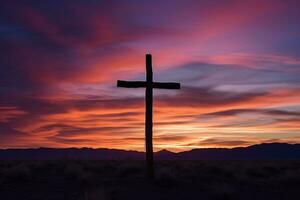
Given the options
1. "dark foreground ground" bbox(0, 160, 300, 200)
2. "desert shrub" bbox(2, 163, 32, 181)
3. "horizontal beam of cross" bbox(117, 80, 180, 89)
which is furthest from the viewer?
"desert shrub" bbox(2, 163, 32, 181)

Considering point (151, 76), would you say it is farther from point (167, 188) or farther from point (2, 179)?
point (2, 179)

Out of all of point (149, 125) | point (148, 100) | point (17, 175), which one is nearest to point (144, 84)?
point (148, 100)

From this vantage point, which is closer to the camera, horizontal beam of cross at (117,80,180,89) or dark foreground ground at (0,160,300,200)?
dark foreground ground at (0,160,300,200)

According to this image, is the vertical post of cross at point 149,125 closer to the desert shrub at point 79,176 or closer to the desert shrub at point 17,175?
the desert shrub at point 79,176

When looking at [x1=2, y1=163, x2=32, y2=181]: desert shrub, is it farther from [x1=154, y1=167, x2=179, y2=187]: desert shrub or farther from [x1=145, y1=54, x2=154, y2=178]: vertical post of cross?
[x1=154, y1=167, x2=179, y2=187]: desert shrub

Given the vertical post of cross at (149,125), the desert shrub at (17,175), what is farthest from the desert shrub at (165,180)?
the desert shrub at (17,175)

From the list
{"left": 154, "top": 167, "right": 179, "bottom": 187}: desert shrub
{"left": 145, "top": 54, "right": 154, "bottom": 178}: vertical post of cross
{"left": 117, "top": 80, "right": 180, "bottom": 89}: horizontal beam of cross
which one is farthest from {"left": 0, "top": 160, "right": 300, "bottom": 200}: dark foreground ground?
{"left": 117, "top": 80, "right": 180, "bottom": 89}: horizontal beam of cross

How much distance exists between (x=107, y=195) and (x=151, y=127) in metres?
5.13

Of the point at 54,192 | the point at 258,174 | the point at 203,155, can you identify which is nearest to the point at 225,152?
the point at 203,155

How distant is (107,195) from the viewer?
14.7 metres

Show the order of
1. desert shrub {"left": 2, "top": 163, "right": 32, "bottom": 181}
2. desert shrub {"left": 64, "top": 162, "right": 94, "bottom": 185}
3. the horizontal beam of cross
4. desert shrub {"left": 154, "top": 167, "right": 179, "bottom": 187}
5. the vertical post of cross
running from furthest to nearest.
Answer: desert shrub {"left": 2, "top": 163, "right": 32, "bottom": 181}, desert shrub {"left": 64, "top": 162, "right": 94, "bottom": 185}, the vertical post of cross, the horizontal beam of cross, desert shrub {"left": 154, "top": 167, "right": 179, "bottom": 187}

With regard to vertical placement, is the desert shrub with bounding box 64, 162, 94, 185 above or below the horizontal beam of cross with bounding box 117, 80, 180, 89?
below

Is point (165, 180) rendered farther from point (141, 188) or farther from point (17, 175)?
point (17, 175)

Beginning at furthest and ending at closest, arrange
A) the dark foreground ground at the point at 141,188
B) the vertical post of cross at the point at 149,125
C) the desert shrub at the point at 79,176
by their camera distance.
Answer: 1. the desert shrub at the point at 79,176
2. the vertical post of cross at the point at 149,125
3. the dark foreground ground at the point at 141,188
